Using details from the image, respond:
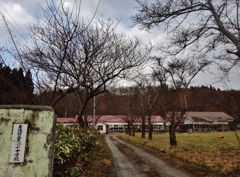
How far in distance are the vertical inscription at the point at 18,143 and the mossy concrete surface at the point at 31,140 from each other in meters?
0.05

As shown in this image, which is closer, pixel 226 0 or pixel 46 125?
pixel 46 125

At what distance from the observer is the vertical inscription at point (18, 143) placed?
3.38 meters

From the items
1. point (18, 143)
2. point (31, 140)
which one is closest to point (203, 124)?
point (31, 140)

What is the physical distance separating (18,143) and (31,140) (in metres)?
0.18

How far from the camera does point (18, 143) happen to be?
3395 mm

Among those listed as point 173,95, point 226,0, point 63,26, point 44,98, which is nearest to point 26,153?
point 63,26

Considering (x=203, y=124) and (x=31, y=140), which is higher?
(x=203, y=124)

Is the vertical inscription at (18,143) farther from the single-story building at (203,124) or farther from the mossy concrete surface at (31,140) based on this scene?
the single-story building at (203,124)

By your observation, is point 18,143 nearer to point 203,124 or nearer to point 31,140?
point 31,140

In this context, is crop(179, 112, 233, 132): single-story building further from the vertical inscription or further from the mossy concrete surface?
the vertical inscription

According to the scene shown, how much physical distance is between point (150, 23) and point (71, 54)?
3.42 metres

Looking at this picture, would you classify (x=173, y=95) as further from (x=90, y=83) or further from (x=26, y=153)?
(x=26, y=153)

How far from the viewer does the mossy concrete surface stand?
3.36 meters

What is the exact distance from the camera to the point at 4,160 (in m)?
3.36
